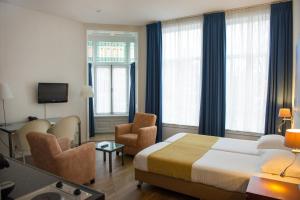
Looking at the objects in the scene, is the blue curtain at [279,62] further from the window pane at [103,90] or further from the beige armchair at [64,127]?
the window pane at [103,90]

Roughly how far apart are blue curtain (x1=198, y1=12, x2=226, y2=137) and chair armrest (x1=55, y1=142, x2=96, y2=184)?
2683 millimetres

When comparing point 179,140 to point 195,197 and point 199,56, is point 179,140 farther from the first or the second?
point 199,56

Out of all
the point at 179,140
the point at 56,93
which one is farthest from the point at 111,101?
the point at 179,140

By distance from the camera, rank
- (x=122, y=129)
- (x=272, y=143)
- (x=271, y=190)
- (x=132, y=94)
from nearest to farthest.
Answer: (x=271, y=190), (x=272, y=143), (x=122, y=129), (x=132, y=94)

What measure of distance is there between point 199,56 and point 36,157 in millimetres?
3802

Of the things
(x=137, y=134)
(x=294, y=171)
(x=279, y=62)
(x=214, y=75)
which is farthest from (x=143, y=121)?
(x=294, y=171)

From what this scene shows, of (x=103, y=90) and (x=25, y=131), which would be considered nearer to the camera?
(x=25, y=131)

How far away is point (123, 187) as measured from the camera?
3.24m

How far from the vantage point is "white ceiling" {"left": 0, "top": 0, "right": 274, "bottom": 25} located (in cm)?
408

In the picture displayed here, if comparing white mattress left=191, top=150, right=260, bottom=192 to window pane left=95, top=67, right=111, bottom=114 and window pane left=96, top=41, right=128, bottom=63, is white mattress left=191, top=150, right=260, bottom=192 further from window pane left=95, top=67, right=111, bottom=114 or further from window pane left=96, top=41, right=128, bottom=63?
window pane left=96, top=41, right=128, bottom=63

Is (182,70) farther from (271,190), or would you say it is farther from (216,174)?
(271,190)

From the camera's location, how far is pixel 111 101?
675cm

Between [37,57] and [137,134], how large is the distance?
2712 mm

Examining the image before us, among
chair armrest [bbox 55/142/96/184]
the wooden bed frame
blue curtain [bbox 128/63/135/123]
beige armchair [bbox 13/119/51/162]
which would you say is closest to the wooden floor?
the wooden bed frame
